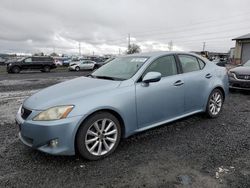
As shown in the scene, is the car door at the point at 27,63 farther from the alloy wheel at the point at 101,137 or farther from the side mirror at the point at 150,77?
the alloy wheel at the point at 101,137

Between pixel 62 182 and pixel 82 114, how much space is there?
849 millimetres

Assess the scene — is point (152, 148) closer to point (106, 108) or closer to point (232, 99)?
point (106, 108)

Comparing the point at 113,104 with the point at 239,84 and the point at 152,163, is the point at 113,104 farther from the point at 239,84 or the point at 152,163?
the point at 239,84

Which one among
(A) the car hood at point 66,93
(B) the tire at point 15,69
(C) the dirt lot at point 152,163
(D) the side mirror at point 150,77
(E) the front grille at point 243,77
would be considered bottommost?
(C) the dirt lot at point 152,163

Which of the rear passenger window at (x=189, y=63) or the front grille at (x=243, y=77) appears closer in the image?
the rear passenger window at (x=189, y=63)

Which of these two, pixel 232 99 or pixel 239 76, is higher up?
pixel 239 76

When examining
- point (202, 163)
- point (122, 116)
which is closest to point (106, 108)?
point (122, 116)

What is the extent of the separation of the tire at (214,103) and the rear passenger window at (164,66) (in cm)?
125

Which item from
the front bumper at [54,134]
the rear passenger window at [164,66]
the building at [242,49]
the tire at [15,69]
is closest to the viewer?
the front bumper at [54,134]

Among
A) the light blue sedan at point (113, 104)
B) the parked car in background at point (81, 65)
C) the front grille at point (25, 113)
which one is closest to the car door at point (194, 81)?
the light blue sedan at point (113, 104)

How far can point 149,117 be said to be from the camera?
3.91 m

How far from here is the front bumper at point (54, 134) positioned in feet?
9.98

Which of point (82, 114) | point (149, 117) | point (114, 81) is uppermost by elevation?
point (114, 81)

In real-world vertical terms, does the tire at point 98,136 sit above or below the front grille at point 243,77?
below
